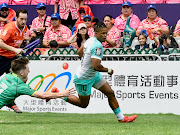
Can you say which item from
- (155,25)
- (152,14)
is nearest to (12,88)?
(155,25)

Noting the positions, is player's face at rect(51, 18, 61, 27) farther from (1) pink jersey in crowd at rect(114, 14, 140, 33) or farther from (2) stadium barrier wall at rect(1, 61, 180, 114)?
(2) stadium barrier wall at rect(1, 61, 180, 114)

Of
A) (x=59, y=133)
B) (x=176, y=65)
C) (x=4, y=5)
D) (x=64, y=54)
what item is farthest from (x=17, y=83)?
(x=4, y=5)

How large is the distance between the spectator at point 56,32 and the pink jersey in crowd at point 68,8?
3.48 feet

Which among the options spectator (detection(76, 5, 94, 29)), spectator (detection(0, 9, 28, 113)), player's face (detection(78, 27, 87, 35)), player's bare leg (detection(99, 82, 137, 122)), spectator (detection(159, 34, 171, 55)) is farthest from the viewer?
spectator (detection(76, 5, 94, 29))

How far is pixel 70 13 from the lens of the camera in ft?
53.4

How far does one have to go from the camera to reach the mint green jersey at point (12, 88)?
923 centimetres

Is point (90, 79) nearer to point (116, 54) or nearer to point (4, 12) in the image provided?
point (116, 54)

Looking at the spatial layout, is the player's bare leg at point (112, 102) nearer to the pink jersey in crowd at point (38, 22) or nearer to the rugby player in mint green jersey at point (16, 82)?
the rugby player in mint green jersey at point (16, 82)

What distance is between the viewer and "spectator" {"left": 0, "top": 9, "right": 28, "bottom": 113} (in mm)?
11570

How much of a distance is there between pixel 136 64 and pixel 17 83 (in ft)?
14.9

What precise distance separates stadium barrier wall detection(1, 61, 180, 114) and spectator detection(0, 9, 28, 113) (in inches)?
50.9

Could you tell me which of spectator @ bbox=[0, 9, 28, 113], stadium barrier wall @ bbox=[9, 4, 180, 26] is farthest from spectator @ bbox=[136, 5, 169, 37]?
spectator @ bbox=[0, 9, 28, 113]

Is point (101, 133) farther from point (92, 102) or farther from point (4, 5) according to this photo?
point (4, 5)

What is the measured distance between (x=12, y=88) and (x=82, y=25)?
5.02 meters
